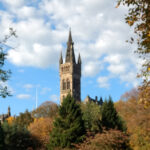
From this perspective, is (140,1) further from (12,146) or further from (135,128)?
(12,146)

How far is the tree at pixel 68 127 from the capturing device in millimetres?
29781

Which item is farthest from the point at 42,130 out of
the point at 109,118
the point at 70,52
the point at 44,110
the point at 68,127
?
the point at 70,52

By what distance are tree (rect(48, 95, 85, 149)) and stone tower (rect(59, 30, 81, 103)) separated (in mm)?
70336

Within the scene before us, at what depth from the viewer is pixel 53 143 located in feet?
101

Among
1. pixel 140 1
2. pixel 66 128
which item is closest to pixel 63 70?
pixel 66 128

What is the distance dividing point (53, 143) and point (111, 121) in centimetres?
818

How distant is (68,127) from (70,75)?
245 feet

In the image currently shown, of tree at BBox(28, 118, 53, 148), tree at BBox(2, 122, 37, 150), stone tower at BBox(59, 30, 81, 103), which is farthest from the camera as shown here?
stone tower at BBox(59, 30, 81, 103)

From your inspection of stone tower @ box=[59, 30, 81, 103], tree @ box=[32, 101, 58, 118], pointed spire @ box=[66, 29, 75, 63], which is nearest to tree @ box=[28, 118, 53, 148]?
tree @ box=[32, 101, 58, 118]

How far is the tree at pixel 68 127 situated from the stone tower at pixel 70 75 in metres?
70.3

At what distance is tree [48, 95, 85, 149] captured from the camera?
29781 mm

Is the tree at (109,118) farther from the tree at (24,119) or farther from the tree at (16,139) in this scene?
the tree at (24,119)

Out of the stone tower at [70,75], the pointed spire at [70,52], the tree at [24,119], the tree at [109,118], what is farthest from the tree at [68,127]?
the pointed spire at [70,52]

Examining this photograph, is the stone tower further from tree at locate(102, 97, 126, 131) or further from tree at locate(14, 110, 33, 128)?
tree at locate(102, 97, 126, 131)
